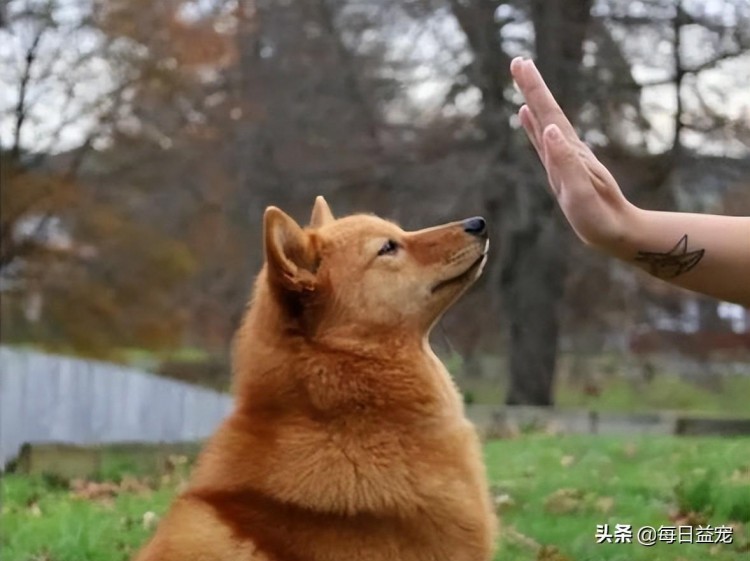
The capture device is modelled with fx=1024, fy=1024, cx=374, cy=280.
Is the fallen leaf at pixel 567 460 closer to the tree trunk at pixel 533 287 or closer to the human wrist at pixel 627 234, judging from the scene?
the tree trunk at pixel 533 287

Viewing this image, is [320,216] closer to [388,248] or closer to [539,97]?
[388,248]

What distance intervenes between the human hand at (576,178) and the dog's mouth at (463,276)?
46 centimetres

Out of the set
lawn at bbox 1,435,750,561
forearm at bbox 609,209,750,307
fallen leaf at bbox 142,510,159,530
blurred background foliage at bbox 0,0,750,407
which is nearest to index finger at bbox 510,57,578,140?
forearm at bbox 609,209,750,307

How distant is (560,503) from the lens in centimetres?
425

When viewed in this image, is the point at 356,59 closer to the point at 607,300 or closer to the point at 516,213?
→ the point at 516,213

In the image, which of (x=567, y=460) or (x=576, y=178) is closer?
(x=576, y=178)

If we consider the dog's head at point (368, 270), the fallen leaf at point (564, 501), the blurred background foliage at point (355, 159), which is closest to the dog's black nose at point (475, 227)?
the dog's head at point (368, 270)

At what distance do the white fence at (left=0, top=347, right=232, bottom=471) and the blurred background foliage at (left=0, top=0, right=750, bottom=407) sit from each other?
→ 3.67 feet

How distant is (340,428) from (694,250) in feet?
2.96

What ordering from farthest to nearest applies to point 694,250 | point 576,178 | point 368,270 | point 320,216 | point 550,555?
1. point 550,555
2. point 320,216
3. point 368,270
4. point 694,250
5. point 576,178

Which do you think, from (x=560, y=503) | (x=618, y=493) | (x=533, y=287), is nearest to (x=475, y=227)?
(x=560, y=503)

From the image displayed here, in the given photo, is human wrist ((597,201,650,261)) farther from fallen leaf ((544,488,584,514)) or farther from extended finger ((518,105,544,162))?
fallen leaf ((544,488,584,514))

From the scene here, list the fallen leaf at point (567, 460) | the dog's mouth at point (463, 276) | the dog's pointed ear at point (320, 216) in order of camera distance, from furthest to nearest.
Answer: the fallen leaf at point (567, 460)
the dog's pointed ear at point (320, 216)
the dog's mouth at point (463, 276)

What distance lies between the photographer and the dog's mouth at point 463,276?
103 inches
